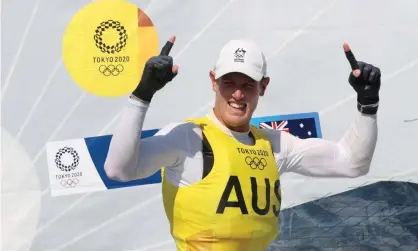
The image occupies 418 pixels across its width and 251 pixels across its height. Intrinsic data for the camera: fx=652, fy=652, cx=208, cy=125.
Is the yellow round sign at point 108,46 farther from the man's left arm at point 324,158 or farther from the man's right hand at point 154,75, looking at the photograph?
the man's right hand at point 154,75

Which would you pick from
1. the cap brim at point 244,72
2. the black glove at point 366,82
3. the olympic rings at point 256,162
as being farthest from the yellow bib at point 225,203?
the black glove at point 366,82

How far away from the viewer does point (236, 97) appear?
3.98ft

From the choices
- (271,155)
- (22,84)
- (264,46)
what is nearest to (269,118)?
(264,46)

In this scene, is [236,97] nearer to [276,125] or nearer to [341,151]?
[341,151]

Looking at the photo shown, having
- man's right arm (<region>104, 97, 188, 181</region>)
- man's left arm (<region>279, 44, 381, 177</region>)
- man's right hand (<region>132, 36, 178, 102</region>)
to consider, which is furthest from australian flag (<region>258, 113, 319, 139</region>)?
man's right hand (<region>132, 36, 178, 102</region>)

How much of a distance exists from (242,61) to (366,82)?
233 mm

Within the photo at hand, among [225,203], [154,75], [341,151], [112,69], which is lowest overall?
[225,203]

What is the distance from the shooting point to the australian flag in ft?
6.12

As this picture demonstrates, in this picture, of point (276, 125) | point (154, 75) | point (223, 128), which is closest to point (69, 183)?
point (276, 125)

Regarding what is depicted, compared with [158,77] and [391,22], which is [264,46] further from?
[158,77]

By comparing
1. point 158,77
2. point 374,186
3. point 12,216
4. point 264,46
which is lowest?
point 12,216

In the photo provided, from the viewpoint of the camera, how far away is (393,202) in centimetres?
189

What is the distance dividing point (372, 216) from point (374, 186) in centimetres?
9

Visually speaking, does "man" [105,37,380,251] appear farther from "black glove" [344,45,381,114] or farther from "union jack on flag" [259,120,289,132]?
"union jack on flag" [259,120,289,132]
